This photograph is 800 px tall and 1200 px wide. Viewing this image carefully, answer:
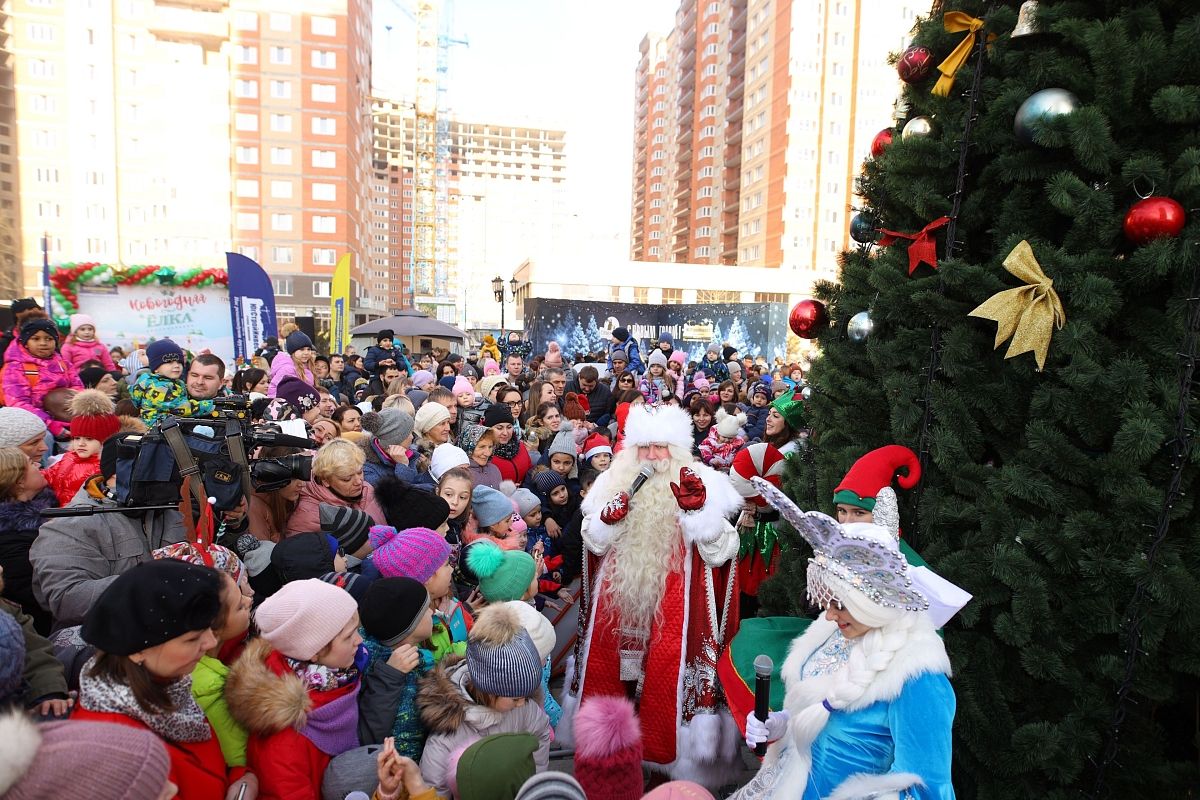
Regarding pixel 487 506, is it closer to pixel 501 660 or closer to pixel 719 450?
pixel 501 660

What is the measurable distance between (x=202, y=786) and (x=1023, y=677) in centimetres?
278

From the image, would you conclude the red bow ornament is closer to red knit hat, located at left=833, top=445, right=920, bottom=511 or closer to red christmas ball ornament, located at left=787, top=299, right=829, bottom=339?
red christmas ball ornament, located at left=787, top=299, right=829, bottom=339

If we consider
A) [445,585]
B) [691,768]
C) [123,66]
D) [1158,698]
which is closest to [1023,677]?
[1158,698]

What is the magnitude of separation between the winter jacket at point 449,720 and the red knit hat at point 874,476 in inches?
60.6

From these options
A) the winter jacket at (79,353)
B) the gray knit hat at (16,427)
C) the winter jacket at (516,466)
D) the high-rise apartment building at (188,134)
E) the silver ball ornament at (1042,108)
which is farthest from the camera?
the high-rise apartment building at (188,134)

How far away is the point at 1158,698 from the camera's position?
2.11 m

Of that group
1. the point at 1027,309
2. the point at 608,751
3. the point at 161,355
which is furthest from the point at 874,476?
the point at 161,355

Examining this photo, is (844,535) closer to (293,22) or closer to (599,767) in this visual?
(599,767)

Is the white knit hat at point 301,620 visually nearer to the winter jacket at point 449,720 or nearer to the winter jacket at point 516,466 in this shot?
the winter jacket at point 449,720

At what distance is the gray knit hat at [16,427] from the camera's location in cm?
316

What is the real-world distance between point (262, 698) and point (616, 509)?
6.11 feet

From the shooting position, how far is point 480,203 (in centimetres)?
10644

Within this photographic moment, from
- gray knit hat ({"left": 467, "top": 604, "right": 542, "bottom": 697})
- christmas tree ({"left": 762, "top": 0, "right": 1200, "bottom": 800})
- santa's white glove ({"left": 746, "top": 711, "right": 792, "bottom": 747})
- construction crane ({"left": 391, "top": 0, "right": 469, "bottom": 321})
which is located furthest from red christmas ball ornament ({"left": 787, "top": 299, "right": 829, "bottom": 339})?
construction crane ({"left": 391, "top": 0, "right": 469, "bottom": 321})

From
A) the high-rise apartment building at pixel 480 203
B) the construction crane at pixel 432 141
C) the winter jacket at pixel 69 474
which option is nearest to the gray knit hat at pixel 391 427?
the winter jacket at pixel 69 474
